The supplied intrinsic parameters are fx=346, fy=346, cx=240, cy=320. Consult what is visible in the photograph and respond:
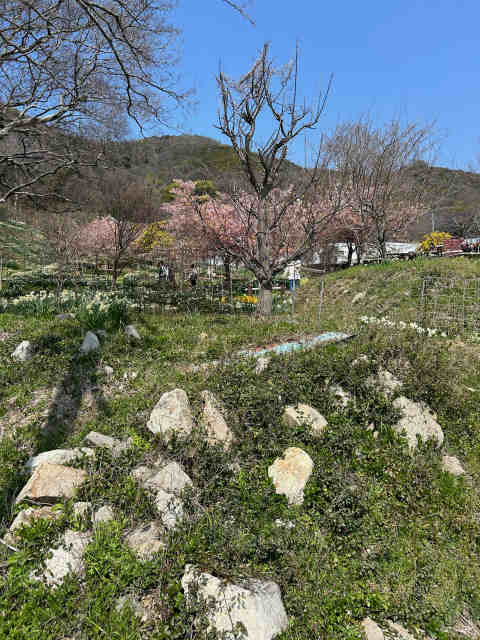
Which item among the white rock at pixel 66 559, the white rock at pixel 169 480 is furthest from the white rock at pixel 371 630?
the white rock at pixel 66 559

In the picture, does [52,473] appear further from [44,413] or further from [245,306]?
[245,306]

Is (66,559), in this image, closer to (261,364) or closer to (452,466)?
(261,364)

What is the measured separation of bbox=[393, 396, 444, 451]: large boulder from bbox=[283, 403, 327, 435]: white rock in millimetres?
846

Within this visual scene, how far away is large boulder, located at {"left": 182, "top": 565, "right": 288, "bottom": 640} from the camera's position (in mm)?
1799

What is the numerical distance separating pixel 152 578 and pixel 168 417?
1.37 m

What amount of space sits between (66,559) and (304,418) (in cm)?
224

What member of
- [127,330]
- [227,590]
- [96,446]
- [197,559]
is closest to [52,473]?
[96,446]

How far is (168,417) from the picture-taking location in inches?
124

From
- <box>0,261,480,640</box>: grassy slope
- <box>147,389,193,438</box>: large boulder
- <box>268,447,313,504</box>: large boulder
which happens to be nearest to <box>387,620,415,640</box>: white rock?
<box>0,261,480,640</box>: grassy slope

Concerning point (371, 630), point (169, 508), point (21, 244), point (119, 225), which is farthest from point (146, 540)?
point (21, 244)

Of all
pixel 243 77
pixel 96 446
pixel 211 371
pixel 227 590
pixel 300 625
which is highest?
pixel 243 77

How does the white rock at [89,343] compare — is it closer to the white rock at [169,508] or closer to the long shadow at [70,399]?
the long shadow at [70,399]

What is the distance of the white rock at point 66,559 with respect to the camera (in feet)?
6.27

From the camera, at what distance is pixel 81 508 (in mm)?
2307
